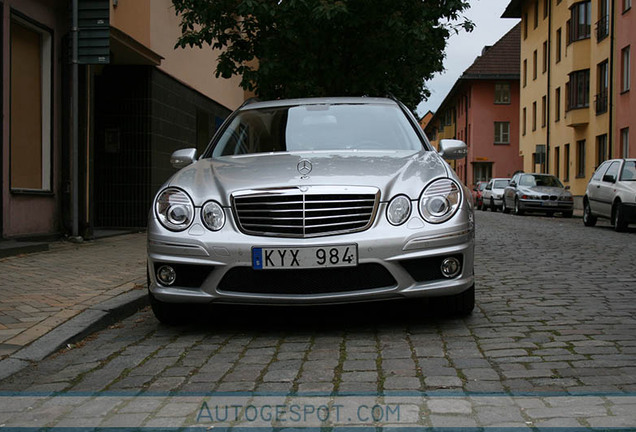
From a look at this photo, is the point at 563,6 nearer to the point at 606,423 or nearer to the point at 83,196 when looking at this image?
the point at 83,196

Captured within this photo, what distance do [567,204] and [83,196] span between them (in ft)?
61.9

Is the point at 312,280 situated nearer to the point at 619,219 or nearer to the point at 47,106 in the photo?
the point at 47,106

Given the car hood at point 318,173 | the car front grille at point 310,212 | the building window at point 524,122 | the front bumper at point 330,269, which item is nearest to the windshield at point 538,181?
the building window at point 524,122

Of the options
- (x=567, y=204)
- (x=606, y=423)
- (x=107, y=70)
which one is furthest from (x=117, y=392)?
(x=567, y=204)

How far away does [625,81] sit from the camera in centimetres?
2838

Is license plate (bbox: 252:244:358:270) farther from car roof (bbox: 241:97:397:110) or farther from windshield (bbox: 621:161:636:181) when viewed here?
windshield (bbox: 621:161:636:181)

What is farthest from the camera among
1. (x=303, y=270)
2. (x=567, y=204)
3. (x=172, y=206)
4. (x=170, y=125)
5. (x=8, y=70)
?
(x=567, y=204)

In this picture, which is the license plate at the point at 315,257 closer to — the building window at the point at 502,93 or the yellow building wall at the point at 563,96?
the yellow building wall at the point at 563,96

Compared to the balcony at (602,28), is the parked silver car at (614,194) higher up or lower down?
lower down

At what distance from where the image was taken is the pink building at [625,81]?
1061 inches

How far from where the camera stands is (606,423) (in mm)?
3043

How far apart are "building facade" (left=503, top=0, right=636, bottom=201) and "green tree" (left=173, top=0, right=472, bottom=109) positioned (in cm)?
1636

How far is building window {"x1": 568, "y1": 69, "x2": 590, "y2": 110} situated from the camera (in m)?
33.2

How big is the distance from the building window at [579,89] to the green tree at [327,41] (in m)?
21.0
